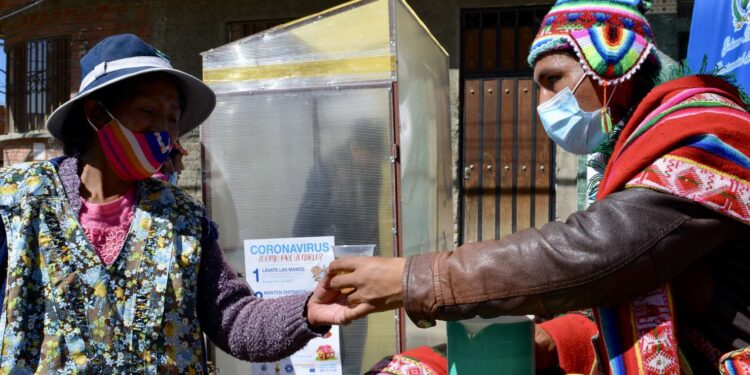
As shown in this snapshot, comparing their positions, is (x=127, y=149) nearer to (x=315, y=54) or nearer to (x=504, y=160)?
(x=315, y=54)

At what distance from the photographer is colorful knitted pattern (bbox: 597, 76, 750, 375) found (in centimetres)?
150

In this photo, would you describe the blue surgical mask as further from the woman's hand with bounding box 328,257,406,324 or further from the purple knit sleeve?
the purple knit sleeve

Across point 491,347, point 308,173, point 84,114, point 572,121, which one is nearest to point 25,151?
point 308,173

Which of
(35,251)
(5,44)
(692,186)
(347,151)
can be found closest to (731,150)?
(692,186)

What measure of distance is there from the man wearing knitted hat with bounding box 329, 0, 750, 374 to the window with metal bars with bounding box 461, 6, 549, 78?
609 centimetres

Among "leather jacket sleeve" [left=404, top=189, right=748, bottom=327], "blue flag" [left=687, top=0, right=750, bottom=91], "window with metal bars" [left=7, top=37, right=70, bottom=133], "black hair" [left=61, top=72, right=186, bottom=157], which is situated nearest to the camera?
"leather jacket sleeve" [left=404, top=189, right=748, bottom=327]

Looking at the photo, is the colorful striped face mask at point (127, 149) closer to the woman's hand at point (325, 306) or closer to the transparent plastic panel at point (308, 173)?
the woman's hand at point (325, 306)

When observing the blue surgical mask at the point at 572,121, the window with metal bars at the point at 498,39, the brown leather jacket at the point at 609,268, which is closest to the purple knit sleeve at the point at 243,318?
the brown leather jacket at the point at 609,268

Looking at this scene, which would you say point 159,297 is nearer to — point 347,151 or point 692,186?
point 692,186

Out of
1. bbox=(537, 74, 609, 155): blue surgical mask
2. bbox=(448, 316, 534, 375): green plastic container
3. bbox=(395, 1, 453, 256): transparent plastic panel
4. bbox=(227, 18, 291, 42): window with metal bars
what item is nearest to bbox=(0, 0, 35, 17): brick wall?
bbox=(227, 18, 291, 42): window with metal bars

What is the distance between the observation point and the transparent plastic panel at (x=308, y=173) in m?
3.92

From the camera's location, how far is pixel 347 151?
402 centimetres

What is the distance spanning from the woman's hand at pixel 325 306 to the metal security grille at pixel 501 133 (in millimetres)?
5755

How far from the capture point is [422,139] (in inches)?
171
